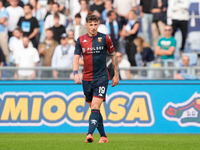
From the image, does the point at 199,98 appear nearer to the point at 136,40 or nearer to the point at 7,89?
the point at 136,40

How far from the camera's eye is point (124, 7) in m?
14.4

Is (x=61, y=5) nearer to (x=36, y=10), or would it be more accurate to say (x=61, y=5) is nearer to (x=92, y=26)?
(x=36, y=10)

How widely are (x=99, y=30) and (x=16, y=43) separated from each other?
2.90 meters

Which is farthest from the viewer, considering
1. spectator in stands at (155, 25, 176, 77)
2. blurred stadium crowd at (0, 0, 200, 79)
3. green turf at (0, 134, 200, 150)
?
blurred stadium crowd at (0, 0, 200, 79)

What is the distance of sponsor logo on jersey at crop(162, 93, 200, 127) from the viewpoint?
1106cm

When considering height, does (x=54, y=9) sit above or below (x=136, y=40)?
above

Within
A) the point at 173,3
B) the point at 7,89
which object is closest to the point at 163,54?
the point at 173,3

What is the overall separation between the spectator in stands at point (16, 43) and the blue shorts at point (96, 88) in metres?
6.60

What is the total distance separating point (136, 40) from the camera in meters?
13.7

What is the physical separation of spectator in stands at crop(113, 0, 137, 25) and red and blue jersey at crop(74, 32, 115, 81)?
7319 mm

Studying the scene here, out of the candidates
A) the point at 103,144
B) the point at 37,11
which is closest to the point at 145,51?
the point at 37,11

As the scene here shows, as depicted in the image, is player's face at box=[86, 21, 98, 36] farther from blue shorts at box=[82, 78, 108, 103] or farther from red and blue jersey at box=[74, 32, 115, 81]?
blue shorts at box=[82, 78, 108, 103]

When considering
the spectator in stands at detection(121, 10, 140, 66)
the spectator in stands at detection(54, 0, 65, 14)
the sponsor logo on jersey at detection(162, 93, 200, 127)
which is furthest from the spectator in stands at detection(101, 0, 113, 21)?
the sponsor logo on jersey at detection(162, 93, 200, 127)

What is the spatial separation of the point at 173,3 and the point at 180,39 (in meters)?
1.30
